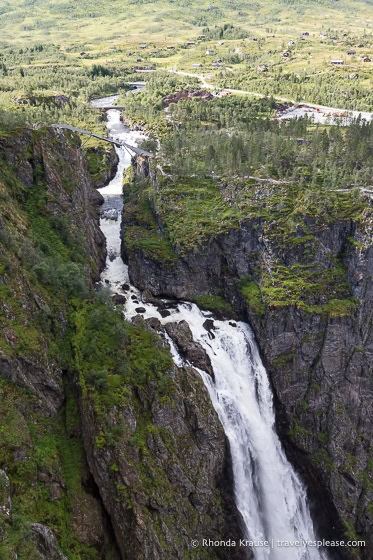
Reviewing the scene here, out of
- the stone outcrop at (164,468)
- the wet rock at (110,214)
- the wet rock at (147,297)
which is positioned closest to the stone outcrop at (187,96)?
the wet rock at (110,214)

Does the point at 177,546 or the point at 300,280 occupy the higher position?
the point at 300,280

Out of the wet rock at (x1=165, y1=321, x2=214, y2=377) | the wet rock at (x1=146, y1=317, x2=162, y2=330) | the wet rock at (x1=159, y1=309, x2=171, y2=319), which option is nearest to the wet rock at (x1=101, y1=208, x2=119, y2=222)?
the wet rock at (x1=159, y1=309, x2=171, y2=319)

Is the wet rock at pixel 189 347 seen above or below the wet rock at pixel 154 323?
below

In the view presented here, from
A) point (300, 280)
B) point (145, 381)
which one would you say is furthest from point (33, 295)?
point (300, 280)

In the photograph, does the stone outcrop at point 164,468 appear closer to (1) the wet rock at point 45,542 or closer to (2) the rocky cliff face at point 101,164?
(1) the wet rock at point 45,542

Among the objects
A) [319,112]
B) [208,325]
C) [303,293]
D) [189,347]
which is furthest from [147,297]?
[319,112]

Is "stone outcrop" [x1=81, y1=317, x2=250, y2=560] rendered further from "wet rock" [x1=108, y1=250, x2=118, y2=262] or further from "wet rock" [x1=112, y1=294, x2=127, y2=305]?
"wet rock" [x1=108, y1=250, x2=118, y2=262]

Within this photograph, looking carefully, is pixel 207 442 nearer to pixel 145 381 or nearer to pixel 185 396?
pixel 185 396
